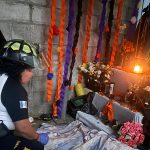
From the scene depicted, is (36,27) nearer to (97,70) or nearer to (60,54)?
(60,54)

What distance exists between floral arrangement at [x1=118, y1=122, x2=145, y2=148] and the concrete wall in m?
1.44

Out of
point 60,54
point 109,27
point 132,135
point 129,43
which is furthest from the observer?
point 109,27

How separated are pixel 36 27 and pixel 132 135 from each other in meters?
2.00

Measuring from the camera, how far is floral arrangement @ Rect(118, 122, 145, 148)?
104 inches

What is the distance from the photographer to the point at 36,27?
3.14 metres

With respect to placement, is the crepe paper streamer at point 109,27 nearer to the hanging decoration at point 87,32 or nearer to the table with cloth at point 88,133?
the hanging decoration at point 87,32

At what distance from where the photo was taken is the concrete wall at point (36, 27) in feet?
9.55

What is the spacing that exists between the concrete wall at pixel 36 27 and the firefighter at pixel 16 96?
115 cm

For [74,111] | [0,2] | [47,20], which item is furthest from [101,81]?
[0,2]

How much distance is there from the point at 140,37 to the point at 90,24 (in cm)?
85

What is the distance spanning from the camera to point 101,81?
11.6 ft

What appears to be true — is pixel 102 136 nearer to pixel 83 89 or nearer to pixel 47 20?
pixel 83 89

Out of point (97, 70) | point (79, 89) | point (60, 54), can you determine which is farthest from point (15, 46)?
point (79, 89)

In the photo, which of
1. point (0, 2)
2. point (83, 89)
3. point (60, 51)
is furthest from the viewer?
point (83, 89)
